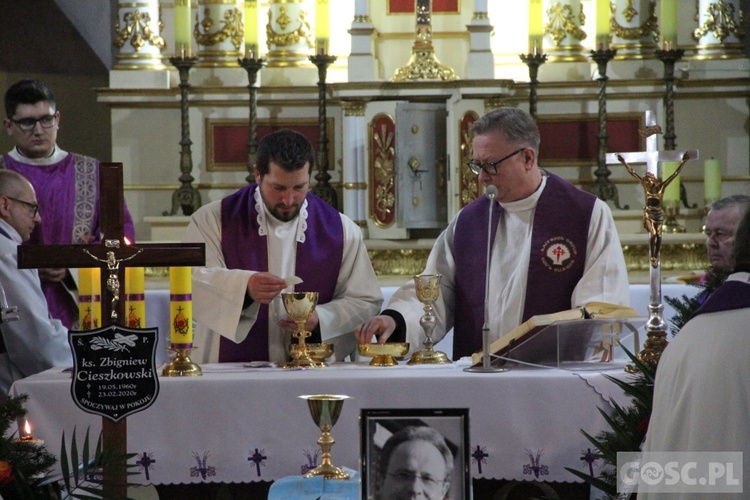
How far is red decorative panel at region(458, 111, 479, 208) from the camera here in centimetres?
745

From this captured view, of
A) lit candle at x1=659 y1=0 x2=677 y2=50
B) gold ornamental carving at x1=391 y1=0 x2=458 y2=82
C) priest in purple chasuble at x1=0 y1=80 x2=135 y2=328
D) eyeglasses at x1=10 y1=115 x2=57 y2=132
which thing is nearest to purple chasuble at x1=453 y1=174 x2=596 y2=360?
priest in purple chasuble at x1=0 y1=80 x2=135 y2=328

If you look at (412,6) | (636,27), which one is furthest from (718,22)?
(412,6)

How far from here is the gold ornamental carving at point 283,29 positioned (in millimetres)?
8117

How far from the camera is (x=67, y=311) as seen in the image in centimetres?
525

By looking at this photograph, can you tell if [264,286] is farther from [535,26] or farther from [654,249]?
[535,26]

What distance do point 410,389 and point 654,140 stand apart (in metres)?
1.26

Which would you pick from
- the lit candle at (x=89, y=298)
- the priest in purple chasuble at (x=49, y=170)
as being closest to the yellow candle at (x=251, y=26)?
the priest in purple chasuble at (x=49, y=170)

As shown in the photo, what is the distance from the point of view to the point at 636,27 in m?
8.10

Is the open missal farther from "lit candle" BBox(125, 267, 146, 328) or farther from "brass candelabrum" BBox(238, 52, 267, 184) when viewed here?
"brass candelabrum" BBox(238, 52, 267, 184)

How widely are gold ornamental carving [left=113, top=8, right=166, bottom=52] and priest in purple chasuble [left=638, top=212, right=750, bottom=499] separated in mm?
6105

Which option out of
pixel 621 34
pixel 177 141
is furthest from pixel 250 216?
pixel 621 34

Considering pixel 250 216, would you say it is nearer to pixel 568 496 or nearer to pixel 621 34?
pixel 568 496

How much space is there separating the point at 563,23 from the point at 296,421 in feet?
17.3

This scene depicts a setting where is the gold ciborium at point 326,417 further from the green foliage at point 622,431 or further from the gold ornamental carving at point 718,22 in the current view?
the gold ornamental carving at point 718,22
